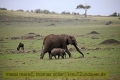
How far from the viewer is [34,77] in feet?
42.1

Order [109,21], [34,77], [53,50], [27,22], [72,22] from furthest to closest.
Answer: [72,22] → [27,22] → [109,21] → [53,50] → [34,77]

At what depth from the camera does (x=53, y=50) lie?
18141 millimetres

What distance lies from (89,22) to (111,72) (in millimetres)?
35811

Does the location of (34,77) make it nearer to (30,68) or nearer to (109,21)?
(30,68)

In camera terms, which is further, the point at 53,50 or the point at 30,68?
the point at 53,50

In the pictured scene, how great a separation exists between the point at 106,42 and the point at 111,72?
1311 cm

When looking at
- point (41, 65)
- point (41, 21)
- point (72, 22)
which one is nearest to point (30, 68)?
point (41, 65)

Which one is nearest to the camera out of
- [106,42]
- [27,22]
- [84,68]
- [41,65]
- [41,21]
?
[84,68]

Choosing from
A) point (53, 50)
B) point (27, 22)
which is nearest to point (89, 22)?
point (27, 22)

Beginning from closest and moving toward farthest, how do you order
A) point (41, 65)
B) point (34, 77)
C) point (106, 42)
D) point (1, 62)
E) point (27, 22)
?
point (34, 77)
point (41, 65)
point (1, 62)
point (106, 42)
point (27, 22)

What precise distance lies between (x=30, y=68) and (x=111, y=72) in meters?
4.19

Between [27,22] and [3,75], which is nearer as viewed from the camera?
[3,75]

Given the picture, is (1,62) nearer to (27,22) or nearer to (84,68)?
(84,68)

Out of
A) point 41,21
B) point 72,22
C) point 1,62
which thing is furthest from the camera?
point 72,22
